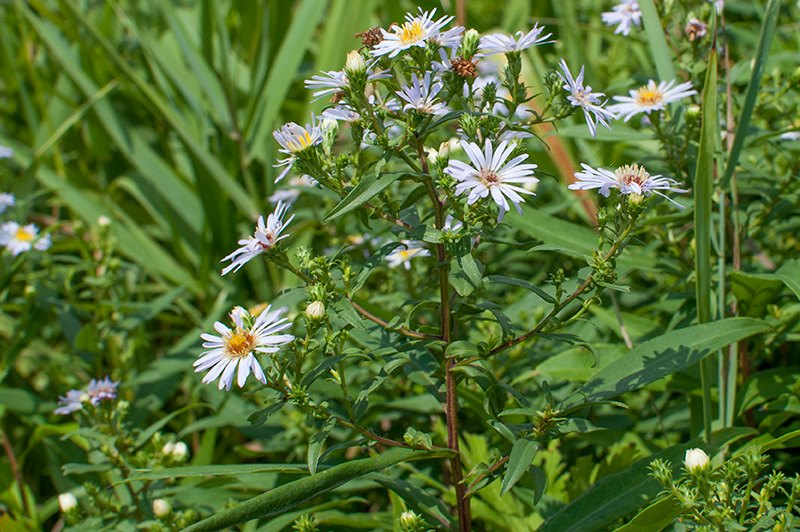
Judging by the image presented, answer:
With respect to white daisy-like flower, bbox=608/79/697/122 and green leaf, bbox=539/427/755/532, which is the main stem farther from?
white daisy-like flower, bbox=608/79/697/122

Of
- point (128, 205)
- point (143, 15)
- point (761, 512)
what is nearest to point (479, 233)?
point (761, 512)


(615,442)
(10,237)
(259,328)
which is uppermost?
(10,237)

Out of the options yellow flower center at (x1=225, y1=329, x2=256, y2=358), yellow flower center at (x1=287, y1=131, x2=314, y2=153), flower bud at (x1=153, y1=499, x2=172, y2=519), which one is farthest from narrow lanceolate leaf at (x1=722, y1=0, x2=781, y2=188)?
flower bud at (x1=153, y1=499, x2=172, y2=519)

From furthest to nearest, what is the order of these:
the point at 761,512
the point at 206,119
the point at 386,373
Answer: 1. the point at 206,119
2. the point at 386,373
3. the point at 761,512

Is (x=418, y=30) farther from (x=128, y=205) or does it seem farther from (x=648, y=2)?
Result: (x=128, y=205)

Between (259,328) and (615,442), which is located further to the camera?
(615,442)

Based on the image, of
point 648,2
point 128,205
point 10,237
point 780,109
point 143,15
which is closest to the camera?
point 648,2
